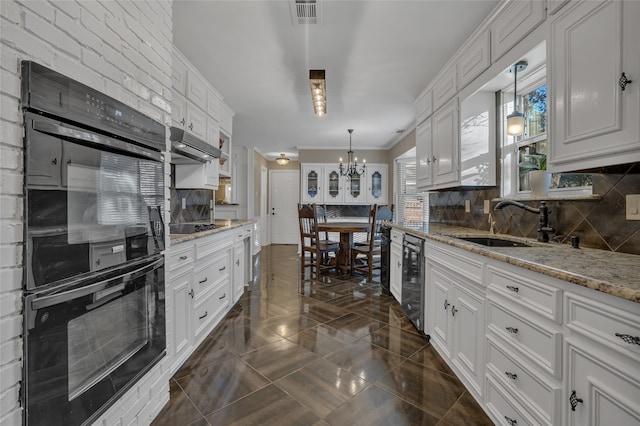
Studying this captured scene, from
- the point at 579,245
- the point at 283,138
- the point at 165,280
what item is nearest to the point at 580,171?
the point at 579,245

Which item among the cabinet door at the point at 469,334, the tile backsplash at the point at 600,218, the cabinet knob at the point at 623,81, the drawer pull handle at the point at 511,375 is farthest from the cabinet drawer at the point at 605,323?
the cabinet knob at the point at 623,81

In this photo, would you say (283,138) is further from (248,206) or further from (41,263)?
(41,263)

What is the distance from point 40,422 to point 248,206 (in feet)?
18.4

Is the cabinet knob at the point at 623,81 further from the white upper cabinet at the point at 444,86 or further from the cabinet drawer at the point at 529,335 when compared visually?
the white upper cabinet at the point at 444,86

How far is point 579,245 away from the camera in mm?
1544

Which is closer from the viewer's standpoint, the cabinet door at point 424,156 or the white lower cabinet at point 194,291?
the white lower cabinet at point 194,291

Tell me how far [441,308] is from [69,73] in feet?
7.70

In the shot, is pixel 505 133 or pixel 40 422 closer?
pixel 40 422

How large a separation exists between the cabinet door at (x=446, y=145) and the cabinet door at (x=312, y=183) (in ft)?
12.2

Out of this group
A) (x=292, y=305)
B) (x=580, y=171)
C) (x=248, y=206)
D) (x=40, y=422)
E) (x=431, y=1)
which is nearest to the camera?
(x=40, y=422)

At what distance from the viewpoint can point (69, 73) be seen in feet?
3.29

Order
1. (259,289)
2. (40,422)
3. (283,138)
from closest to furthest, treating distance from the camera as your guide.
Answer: (40,422), (259,289), (283,138)

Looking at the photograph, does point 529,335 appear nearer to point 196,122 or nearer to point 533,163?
point 533,163

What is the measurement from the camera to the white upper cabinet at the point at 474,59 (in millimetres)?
2086
